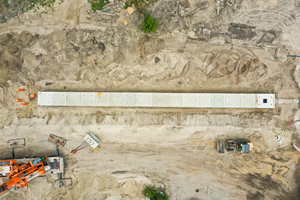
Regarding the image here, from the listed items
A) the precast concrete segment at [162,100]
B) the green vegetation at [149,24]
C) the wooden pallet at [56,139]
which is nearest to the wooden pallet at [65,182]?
the wooden pallet at [56,139]

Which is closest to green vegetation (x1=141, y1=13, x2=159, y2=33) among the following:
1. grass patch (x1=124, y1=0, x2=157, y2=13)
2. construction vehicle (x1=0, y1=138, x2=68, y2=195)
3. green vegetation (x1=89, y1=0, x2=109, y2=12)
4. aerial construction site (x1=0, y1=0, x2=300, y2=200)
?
aerial construction site (x1=0, y1=0, x2=300, y2=200)

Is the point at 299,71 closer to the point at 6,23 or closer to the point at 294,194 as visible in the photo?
the point at 294,194

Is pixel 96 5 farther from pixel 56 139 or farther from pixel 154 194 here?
pixel 154 194

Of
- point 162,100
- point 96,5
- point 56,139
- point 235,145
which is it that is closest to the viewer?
point 235,145

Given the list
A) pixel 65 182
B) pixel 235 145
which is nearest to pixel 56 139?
pixel 65 182

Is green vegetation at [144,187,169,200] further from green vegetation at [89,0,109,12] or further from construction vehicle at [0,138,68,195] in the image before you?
green vegetation at [89,0,109,12]

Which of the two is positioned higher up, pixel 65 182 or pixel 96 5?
pixel 96 5

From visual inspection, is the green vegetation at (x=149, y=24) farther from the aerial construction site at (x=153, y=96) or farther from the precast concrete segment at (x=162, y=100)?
the precast concrete segment at (x=162, y=100)
